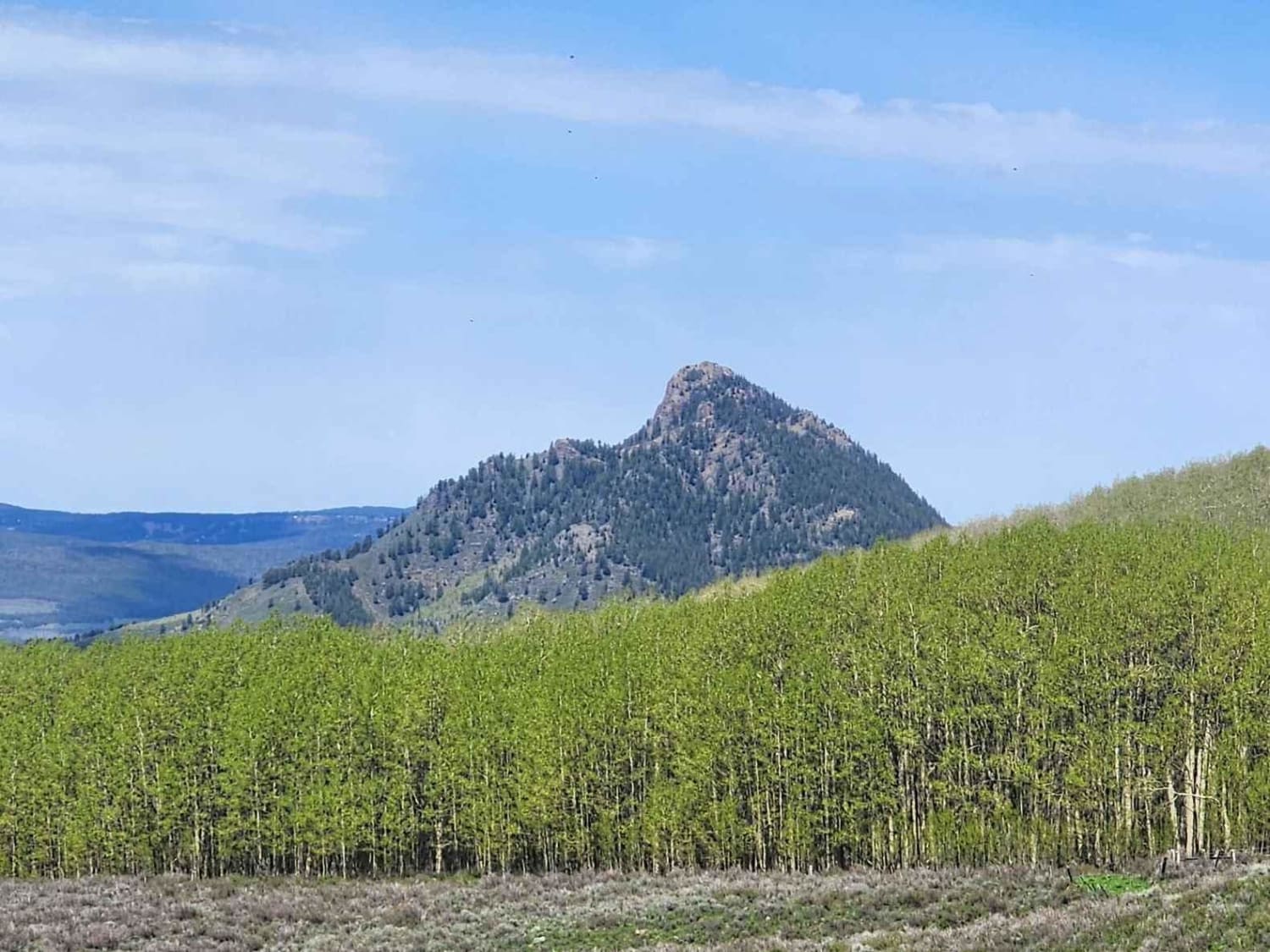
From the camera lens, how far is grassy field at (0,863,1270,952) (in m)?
42.0

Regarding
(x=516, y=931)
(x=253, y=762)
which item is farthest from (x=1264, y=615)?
(x=253, y=762)

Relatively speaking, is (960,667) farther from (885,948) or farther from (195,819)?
(195,819)

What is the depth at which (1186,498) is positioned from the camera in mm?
166000

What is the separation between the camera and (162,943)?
60.2 metres

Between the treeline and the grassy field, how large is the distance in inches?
350

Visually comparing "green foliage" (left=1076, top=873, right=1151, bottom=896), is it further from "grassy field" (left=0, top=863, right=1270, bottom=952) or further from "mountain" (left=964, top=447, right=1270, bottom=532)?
"mountain" (left=964, top=447, right=1270, bottom=532)

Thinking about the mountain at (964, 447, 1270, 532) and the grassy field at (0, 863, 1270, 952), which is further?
the mountain at (964, 447, 1270, 532)

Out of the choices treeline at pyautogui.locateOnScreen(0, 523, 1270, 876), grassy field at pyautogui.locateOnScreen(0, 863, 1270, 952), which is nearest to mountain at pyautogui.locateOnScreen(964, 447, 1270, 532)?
treeline at pyautogui.locateOnScreen(0, 523, 1270, 876)

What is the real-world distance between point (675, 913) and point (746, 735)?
21.5m

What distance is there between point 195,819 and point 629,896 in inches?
1512

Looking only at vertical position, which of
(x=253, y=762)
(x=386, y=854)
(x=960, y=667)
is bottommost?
(x=386, y=854)

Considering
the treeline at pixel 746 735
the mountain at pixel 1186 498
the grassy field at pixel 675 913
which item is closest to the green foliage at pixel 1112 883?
the grassy field at pixel 675 913

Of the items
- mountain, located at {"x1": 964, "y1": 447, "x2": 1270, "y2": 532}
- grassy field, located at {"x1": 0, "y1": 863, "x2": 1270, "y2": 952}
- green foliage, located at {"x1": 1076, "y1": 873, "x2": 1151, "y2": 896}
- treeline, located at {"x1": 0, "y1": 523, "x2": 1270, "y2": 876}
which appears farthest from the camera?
mountain, located at {"x1": 964, "y1": 447, "x2": 1270, "y2": 532}

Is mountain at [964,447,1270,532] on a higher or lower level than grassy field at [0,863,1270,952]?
higher
